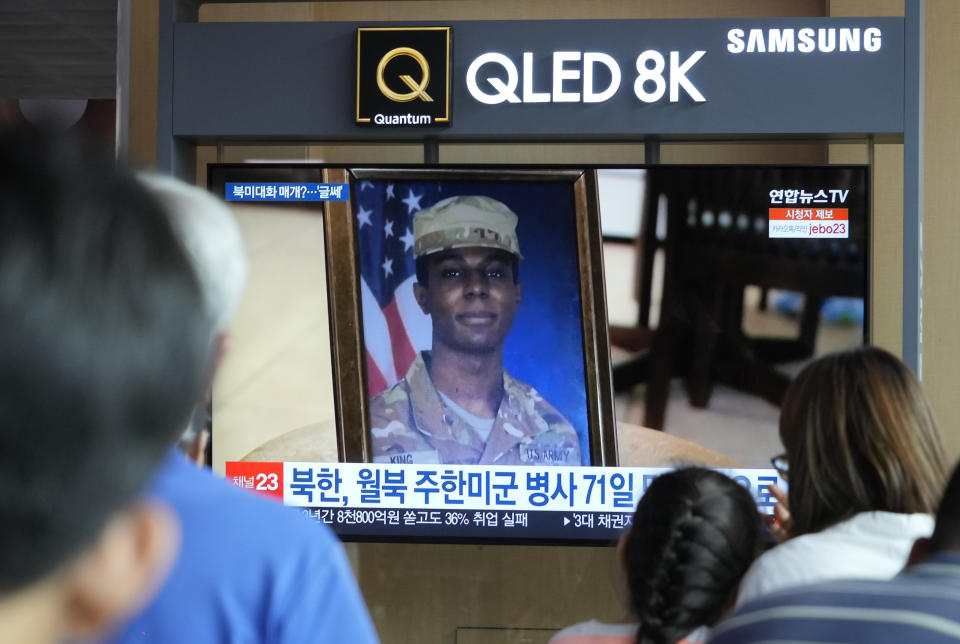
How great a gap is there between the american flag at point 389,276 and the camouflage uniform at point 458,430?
0.07 meters

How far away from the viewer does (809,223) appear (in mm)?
3432

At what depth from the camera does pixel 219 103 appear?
3.56 meters

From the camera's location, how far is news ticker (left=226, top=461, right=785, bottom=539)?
11.4ft

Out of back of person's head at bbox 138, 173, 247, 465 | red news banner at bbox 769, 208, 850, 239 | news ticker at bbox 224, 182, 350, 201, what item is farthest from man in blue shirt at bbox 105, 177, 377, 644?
red news banner at bbox 769, 208, 850, 239

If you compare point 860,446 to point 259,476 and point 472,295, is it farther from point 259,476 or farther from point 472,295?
point 259,476

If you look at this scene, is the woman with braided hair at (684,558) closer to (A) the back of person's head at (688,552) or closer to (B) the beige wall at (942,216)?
(A) the back of person's head at (688,552)

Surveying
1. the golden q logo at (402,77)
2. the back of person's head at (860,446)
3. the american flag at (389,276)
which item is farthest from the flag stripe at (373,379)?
the back of person's head at (860,446)

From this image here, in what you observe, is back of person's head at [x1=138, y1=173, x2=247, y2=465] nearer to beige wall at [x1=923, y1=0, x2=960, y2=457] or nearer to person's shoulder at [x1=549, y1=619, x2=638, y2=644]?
person's shoulder at [x1=549, y1=619, x2=638, y2=644]

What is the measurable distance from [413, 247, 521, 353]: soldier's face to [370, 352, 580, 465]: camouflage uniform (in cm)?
15

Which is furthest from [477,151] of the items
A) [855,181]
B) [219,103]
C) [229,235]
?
[229,235]

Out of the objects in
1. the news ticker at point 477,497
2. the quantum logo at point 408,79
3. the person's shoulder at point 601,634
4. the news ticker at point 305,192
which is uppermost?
the quantum logo at point 408,79

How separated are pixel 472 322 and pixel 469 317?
0.02m

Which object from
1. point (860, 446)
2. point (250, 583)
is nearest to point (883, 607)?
point (250, 583)

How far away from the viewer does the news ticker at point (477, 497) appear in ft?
11.4
